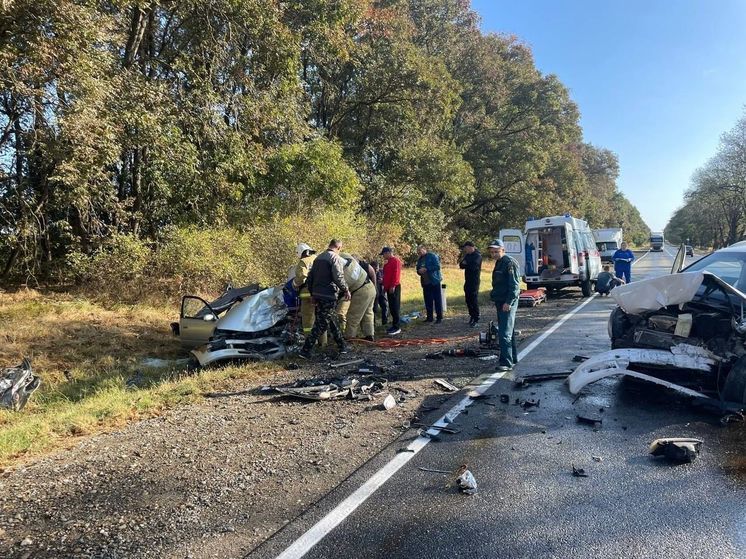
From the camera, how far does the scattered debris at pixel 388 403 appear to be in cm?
528

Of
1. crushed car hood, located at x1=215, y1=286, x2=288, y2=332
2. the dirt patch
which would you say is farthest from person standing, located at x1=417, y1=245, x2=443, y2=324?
the dirt patch

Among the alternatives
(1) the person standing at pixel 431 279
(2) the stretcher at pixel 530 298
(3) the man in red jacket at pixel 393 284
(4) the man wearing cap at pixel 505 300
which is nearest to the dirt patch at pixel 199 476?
(4) the man wearing cap at pixel 505 300

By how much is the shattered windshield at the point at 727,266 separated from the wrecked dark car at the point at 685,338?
0.02 meters

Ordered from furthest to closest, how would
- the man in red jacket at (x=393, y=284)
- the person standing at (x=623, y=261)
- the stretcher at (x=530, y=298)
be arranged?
the person standing at (x=623, y=261), the stretcher at (x=530, y=298), the man in red jacket at (x=393, y=284)

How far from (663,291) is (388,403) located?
329 centimetres

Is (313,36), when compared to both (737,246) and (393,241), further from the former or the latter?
(737,246)

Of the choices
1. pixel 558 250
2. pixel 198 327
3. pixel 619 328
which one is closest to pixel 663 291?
pixel 619 328

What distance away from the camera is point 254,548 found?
2.84 metres

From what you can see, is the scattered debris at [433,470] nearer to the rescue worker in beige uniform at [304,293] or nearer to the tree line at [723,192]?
the rescue worker in beige uniform at [304,293]

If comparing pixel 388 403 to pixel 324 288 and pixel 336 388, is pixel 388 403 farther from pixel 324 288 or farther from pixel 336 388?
pixel 324 288

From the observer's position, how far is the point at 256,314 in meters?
7.79

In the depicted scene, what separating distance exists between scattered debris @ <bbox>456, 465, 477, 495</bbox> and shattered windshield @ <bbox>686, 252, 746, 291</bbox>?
4.17 meters

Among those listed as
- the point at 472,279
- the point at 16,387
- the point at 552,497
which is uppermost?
the point at 472,279

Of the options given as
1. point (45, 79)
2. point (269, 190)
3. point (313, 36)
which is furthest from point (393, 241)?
point (45, 79)
